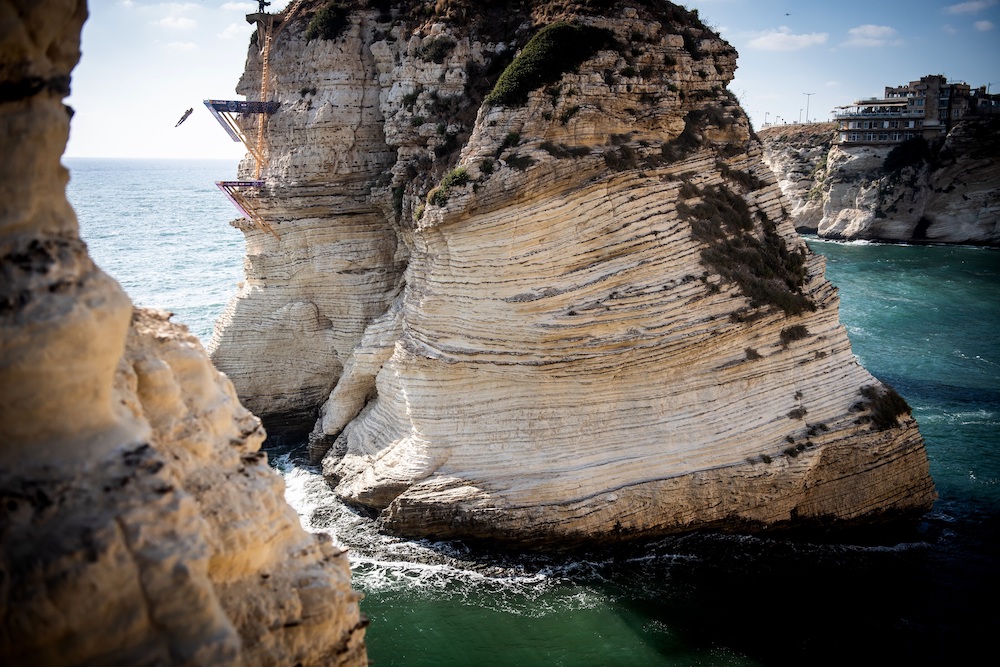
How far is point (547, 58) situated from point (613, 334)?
6.20 metres

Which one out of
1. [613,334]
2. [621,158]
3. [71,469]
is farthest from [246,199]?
[71,469]

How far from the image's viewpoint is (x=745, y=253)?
17688 millimetres

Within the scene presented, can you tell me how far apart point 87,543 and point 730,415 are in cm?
1352

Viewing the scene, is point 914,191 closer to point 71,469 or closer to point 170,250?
point 170,250

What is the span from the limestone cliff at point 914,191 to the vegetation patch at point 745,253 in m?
46.6

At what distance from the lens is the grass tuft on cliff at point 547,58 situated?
17.2 metres

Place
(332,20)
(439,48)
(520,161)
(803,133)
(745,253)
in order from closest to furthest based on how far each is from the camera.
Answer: (520,161), (745,253), (439,48), (332,20), (803,133)

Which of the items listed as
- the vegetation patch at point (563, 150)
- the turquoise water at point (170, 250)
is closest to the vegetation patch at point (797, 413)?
the vegetation patch at point (563, 150)

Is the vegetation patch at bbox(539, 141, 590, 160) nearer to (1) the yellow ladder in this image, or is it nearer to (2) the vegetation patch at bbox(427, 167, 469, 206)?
(2) the vegetation patch at bbox(427, 167, 469, 206)

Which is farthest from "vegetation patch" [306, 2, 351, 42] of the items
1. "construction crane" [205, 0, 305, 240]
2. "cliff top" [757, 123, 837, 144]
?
"cliff top" [757, 123, 837, 144]

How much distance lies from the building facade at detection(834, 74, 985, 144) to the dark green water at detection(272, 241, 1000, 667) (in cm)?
4917

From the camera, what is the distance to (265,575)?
23.9 feet

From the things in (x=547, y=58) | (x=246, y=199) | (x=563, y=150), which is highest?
(x=547, y=58)

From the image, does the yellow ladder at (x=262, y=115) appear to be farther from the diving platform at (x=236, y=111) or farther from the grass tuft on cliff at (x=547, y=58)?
the grass tuft on cliff at (x=547, y=58)
